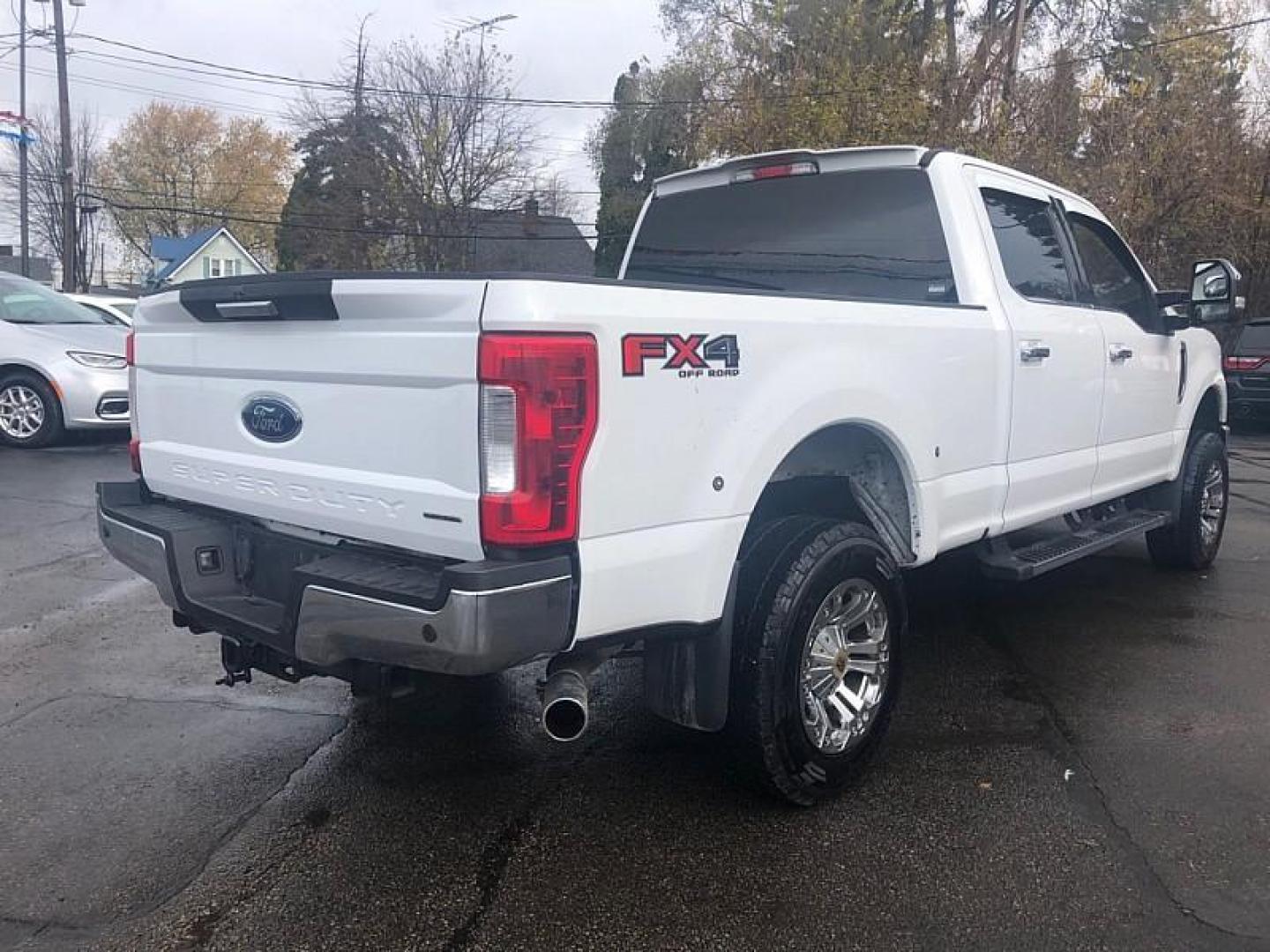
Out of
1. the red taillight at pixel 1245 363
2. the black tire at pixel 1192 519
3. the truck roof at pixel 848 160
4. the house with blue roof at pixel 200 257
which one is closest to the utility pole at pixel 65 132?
the house with blue roof at pixel 200 257

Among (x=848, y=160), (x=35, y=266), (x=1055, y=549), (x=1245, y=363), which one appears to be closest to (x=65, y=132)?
(x=1245, y=363)

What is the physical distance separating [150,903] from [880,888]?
1967 millimetres

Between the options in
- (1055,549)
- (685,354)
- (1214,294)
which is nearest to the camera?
(685,354)

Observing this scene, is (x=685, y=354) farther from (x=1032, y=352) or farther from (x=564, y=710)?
(x=1032, y=352)

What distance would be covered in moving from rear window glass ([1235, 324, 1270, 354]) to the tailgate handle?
1540cm

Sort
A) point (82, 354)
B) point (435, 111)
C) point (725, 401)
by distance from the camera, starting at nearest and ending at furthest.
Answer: point (725, 401)
point (82, 354)
point (435, 111)

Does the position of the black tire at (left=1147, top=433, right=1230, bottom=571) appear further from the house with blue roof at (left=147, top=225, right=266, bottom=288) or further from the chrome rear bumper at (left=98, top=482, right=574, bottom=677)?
the house with blue roof at (left=147, top=225, right=266, bottom=288)

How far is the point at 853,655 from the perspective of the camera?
368cm

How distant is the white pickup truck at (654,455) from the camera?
265cm

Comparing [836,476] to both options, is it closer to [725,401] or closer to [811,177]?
[725,401]

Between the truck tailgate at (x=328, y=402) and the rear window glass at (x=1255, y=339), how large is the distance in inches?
604

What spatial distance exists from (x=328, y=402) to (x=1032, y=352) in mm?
2818

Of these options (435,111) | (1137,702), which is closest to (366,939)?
(1137,702)

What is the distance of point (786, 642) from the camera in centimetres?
326
